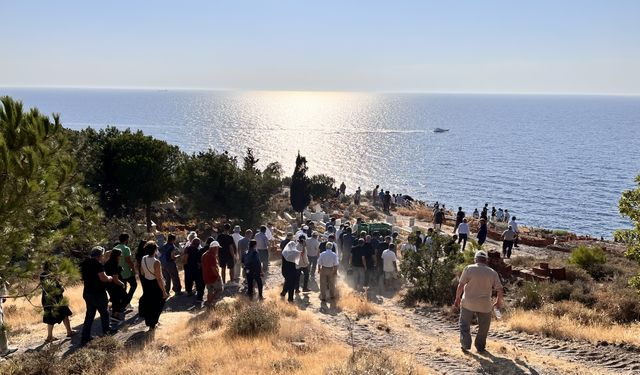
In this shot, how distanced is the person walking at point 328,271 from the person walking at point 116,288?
479cm

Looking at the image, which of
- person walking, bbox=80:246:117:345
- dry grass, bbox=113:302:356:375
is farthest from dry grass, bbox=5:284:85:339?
dry grass, bbox=113:302:356:375

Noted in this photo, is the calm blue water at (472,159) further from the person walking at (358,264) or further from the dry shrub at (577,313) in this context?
the dry shrub at (577,313)

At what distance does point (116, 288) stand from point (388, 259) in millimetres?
7846

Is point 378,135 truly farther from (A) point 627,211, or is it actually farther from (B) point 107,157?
(A) point 627,211

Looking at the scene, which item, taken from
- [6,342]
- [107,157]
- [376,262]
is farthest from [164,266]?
[107,157]

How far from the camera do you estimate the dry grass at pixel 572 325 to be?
11.0 metres

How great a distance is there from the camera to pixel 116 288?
36.7 ft

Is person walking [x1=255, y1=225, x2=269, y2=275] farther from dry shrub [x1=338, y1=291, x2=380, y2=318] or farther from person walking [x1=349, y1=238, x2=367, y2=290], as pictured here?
dry shrub [x1=338, y1=291, x2=380, y2=318]

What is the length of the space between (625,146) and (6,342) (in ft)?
473

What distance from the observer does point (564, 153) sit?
389 feet

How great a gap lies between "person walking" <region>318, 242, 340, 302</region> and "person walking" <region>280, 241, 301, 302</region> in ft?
2.12

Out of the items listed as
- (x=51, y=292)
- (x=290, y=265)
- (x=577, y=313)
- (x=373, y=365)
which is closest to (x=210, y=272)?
(x=290, y=265)

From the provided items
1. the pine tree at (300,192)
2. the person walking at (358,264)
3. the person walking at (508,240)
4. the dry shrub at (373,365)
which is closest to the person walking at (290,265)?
the person walking at (358,264)

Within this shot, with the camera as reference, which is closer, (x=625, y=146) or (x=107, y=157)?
(x=107, y=157)
